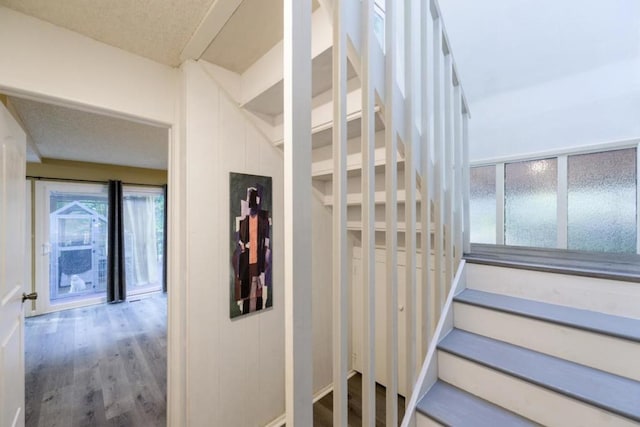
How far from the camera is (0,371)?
1159mm

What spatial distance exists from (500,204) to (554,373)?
5.73 ft

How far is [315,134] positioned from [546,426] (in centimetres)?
168

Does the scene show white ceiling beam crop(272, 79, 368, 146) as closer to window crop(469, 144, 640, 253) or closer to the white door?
the white door

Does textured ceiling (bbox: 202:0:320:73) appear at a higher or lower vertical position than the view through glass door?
higher

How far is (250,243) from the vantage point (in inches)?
70.9

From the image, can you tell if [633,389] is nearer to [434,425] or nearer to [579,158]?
[434,425]

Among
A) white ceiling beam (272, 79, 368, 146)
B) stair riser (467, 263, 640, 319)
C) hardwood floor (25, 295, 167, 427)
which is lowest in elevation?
hardwood floor (25, 295, 167, 427)

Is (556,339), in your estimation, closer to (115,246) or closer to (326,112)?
(326,112)

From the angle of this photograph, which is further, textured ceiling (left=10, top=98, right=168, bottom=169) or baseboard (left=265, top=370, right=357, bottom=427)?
textured ceiling (left=10, top=98, right=168, bottom=169)

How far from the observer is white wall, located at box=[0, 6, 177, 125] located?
1.16m

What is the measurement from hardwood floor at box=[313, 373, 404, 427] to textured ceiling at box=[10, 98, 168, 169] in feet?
9.28

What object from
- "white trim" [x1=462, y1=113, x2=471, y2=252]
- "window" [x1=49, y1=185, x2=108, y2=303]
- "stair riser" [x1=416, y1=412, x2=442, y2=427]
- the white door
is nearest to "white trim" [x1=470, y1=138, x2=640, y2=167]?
"white trim" [x1=462, y1=113, x2=471, y2=252]

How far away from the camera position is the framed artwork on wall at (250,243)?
5.65ft

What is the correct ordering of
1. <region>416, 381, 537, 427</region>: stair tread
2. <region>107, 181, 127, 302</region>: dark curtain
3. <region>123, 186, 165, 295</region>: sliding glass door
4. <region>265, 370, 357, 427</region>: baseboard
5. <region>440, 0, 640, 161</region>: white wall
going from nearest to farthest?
<region>416, 381, 537, 427</region>: stair tread, <region>440, 0, 640, 161</region>: white wall, <region>265, 370, 357, 427</region>: baseboard, <region>107, 181, 127, 302</region>: dark curtain, <region>123, 186, 165, 295</region>: sliding glass door
